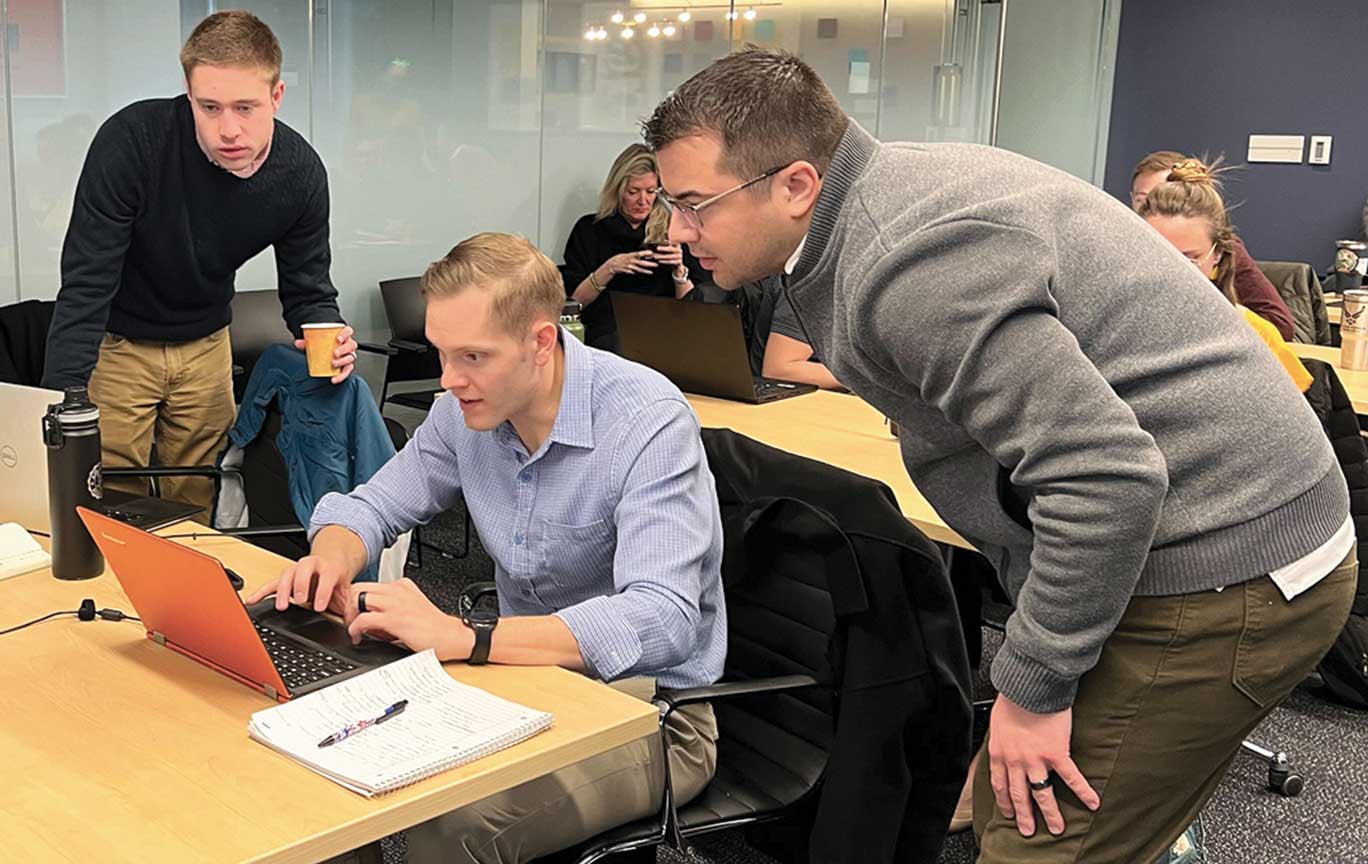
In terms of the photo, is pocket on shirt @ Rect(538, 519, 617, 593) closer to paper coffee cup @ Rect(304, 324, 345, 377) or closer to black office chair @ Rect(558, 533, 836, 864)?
black office chair @ Rect(558, 533, 836, 864)

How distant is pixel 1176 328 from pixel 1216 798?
2.06 metres

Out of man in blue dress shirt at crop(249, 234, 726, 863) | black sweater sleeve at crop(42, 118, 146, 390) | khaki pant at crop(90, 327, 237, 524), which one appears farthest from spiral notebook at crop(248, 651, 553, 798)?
khaki pant at crop(90, 327, 237, 524)

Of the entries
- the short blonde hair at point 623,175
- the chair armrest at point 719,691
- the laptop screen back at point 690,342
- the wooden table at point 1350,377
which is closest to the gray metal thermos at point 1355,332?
the wooden table at point 1350,377

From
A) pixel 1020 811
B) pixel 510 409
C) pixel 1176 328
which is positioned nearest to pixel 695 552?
pixel 510 409

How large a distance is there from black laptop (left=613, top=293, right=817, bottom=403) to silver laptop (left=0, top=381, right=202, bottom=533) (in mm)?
1511

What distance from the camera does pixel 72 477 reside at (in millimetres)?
2109

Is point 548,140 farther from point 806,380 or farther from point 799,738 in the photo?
point 799,738

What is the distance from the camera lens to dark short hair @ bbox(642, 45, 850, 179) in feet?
4.93

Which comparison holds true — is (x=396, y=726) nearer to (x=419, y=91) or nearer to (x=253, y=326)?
(x=253, y=326)

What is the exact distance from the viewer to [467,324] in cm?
212

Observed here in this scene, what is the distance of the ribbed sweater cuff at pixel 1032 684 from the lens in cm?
147

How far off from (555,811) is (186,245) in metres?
1.83

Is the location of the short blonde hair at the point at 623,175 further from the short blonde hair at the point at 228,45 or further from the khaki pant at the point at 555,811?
the khaki pant at the point at 555,811

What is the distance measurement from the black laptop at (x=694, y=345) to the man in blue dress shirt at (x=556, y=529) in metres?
1.36
